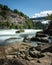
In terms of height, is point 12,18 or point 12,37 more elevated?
point 12,18

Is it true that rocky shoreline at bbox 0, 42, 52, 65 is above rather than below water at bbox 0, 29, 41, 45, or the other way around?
above

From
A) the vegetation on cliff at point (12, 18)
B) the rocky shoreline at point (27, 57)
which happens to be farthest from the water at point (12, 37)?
the vegetation on cliff at point (12, 18)

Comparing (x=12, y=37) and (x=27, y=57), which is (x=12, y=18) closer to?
(x=12, y=37)

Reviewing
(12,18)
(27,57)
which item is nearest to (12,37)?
(27,57)

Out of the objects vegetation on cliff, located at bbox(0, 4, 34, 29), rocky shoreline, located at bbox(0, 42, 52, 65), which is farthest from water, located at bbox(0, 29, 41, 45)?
vegetation on cliff, located at bbox(0, 4, 34, 29)

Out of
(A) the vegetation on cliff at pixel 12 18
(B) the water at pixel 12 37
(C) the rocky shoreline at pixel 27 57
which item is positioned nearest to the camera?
(C) the rocky shoreline at pixel 27 57

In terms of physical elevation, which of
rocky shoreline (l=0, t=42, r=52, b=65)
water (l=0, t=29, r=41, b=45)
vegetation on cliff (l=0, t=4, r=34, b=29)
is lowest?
water (l=0, t=29, r=41, b=45)

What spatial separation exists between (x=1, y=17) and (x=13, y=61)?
172096mm

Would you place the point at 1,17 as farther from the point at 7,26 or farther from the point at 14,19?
the point at 7,26

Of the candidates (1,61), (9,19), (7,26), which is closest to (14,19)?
(9,19)

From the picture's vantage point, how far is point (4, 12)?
182500 mm

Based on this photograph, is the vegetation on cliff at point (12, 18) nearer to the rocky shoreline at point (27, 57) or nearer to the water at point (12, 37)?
the water at point (12, 37)

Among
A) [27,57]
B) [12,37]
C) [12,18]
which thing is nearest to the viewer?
[27,57]

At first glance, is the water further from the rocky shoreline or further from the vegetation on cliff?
the vegetation on cliff
